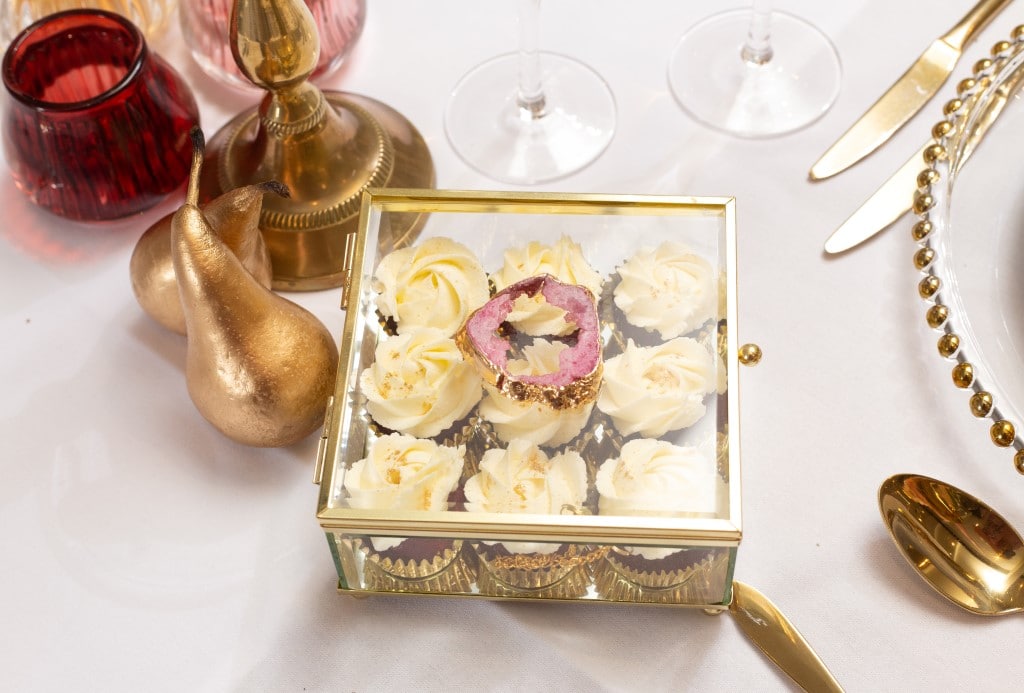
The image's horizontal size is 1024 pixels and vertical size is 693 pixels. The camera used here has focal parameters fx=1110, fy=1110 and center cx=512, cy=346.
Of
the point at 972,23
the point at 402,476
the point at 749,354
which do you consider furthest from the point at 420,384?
the point at 972,23

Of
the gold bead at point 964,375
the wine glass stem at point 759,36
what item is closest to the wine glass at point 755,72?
the wine glass stem at point 759,36

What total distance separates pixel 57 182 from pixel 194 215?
16 cm

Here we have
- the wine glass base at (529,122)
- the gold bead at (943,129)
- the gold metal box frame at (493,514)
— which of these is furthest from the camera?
the wine glass base at (529,122)

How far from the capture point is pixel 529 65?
0.61 meters

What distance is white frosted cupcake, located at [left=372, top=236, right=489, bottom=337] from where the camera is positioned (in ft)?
1.57

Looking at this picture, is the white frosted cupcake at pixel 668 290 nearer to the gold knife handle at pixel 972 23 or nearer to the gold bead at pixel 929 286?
the gold bead at pixel 929 286

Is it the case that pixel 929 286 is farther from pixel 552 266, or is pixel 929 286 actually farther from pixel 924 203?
pixel 552 266

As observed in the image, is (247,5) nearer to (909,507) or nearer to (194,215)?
(194,215)

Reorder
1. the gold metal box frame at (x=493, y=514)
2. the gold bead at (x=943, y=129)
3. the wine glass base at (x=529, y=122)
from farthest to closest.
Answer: the wine glass base at (x=529, y=122)
the gold bead at (x=943, y=129)
the gold metal box frame at (x=493, y=514)

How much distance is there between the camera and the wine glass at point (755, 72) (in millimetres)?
628

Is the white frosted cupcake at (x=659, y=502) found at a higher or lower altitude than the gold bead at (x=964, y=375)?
lower

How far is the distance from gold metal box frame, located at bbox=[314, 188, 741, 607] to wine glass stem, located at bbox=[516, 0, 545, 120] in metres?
0.12

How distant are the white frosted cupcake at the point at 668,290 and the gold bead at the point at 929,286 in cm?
9

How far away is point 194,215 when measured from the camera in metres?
0.46
